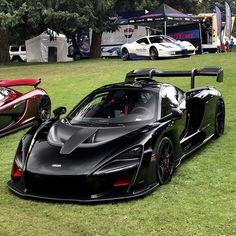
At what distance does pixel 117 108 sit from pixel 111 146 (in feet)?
3.79

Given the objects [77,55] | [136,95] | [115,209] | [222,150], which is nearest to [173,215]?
[115,209]

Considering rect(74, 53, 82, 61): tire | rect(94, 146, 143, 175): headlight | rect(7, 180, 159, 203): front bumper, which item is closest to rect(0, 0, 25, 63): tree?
rect(74, 53, 82, 61): tire

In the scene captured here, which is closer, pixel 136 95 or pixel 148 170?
pixel 148 170

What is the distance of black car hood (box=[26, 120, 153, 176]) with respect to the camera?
537 cm

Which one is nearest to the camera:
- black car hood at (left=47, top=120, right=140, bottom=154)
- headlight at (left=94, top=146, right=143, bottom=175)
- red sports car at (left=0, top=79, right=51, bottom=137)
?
headlight at (left=94, top=146, right=143, bottom=175)

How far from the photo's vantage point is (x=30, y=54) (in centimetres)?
3962

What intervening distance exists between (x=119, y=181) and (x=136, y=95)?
1.80m

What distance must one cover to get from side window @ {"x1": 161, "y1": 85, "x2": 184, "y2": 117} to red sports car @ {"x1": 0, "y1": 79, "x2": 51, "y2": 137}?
12.0 ft

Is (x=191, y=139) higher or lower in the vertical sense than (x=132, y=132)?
lower

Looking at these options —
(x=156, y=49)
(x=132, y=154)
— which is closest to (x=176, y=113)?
(x=132, y=154)

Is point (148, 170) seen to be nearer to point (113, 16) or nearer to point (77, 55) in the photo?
point (113, 16)

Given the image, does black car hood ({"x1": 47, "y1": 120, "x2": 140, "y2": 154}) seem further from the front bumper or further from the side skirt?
the side skirt

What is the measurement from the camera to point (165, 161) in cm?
596

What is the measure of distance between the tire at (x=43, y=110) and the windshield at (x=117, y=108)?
366cm
